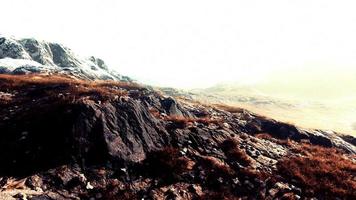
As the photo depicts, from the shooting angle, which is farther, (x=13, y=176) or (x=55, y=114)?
(x=55, y=114)

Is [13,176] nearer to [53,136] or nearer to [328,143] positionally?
[53,136]

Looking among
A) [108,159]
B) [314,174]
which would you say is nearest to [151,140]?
[108,159]

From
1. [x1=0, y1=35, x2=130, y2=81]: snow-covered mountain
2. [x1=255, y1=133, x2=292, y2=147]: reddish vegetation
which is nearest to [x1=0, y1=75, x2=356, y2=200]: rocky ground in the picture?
[x1=255, y1=133, x2=292, y2=147]: reddish vegetation

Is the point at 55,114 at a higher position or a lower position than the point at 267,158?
higher

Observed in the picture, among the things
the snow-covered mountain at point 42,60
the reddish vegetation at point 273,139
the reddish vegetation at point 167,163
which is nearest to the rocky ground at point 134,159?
the reddish vegetation at point 167,163

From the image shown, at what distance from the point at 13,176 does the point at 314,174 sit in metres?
18.0

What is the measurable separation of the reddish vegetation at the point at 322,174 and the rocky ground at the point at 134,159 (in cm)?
6

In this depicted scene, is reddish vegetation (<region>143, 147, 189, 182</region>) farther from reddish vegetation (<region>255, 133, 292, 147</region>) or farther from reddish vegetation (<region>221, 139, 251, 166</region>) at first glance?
reddish vegetation (<region>255, 133, 292, 147</region>)

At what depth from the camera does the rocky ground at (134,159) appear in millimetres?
20641

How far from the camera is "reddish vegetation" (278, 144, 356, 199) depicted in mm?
23672

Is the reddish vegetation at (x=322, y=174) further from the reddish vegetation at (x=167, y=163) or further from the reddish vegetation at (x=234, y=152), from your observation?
the reddish vegetation at (x=167, y=163)

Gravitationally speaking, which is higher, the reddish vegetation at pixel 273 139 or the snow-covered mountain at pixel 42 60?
the snow-covered mountain at pixel 42 60

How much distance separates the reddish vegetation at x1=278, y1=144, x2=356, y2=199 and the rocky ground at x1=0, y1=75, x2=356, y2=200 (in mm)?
62

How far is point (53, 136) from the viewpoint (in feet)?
74.5
